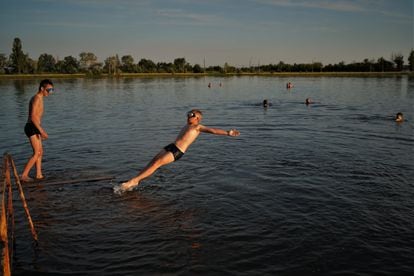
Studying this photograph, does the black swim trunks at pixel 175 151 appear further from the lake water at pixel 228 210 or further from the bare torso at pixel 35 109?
the bare torso at pixel 35 109

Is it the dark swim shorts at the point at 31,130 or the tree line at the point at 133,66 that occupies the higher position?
the tree line at the point at 133,66

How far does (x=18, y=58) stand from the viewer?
445ft

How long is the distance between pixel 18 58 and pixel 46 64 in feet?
93.6

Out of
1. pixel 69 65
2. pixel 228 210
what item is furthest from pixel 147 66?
pixel 228 210

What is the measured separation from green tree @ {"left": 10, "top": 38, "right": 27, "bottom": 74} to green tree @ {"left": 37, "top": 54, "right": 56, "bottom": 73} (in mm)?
7066

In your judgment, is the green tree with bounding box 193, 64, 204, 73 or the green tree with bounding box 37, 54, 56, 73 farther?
the green tree with bounding box 193, 64, 204, 73

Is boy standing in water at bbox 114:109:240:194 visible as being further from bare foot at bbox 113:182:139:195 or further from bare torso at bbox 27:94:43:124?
bare torso at bbox 27:94:43:124

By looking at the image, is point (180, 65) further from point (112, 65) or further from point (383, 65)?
point (383, 65)

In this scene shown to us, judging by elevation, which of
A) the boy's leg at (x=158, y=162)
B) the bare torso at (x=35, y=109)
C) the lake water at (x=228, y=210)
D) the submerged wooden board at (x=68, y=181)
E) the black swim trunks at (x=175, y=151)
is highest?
the bare torso at (x=35, y=109)

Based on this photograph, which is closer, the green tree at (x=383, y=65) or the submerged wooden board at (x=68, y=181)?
the submerged wooden board at (x=68, y=181)

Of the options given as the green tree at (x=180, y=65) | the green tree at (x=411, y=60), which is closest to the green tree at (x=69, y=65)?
the green tree at (x=180, y=65)

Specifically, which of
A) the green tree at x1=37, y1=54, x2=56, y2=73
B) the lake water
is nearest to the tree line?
the green tree at x1=37, y1=54, x2=56, y2=73

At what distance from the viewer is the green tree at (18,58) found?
136 m

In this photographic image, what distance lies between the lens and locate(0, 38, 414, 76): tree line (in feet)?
459
